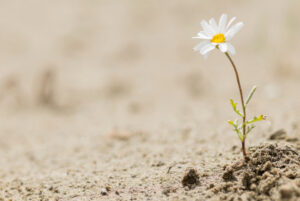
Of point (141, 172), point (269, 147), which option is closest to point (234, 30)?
point (269, 147)

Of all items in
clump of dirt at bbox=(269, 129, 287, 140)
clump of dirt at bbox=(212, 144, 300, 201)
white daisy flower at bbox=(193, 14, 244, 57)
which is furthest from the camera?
clump of dirt at bbox=(269, 129, 287, 140)

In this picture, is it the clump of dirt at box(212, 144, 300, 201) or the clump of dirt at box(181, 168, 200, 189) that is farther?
the clump of dirt at box(181, 168, 200, 189)

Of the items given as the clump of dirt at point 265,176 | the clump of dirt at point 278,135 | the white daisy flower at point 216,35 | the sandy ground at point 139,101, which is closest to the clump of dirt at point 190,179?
the sandy ground at point 139,101

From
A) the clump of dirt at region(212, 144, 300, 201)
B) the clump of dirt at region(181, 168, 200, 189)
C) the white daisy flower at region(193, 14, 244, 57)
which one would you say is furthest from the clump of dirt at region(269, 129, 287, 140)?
the white daisy flower at region(193, 14, 244, 57)

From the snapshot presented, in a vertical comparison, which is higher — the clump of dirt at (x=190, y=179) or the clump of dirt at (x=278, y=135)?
the clump of dirt at (x=278, y=135)

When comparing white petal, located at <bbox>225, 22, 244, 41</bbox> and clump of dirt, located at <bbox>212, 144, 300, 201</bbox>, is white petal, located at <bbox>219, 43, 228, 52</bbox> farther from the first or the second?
clump of dirt, located at <bbox>212, 144, 300, 201</bbox>

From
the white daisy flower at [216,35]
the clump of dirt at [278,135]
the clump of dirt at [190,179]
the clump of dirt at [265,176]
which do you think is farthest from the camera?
the clump of dirt at [278,135]

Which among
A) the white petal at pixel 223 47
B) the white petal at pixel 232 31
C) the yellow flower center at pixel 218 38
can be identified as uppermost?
the white petal at pixel 232 31

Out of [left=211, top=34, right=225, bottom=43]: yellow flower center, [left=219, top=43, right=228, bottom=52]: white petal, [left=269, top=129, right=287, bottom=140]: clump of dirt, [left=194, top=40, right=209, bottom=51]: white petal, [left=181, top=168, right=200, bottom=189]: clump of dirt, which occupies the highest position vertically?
[left=211, top=34, right=225, bottom=43]: yellow flower center

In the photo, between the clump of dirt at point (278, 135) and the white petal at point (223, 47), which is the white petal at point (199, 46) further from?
the clump of dirt at point (278, 135)
